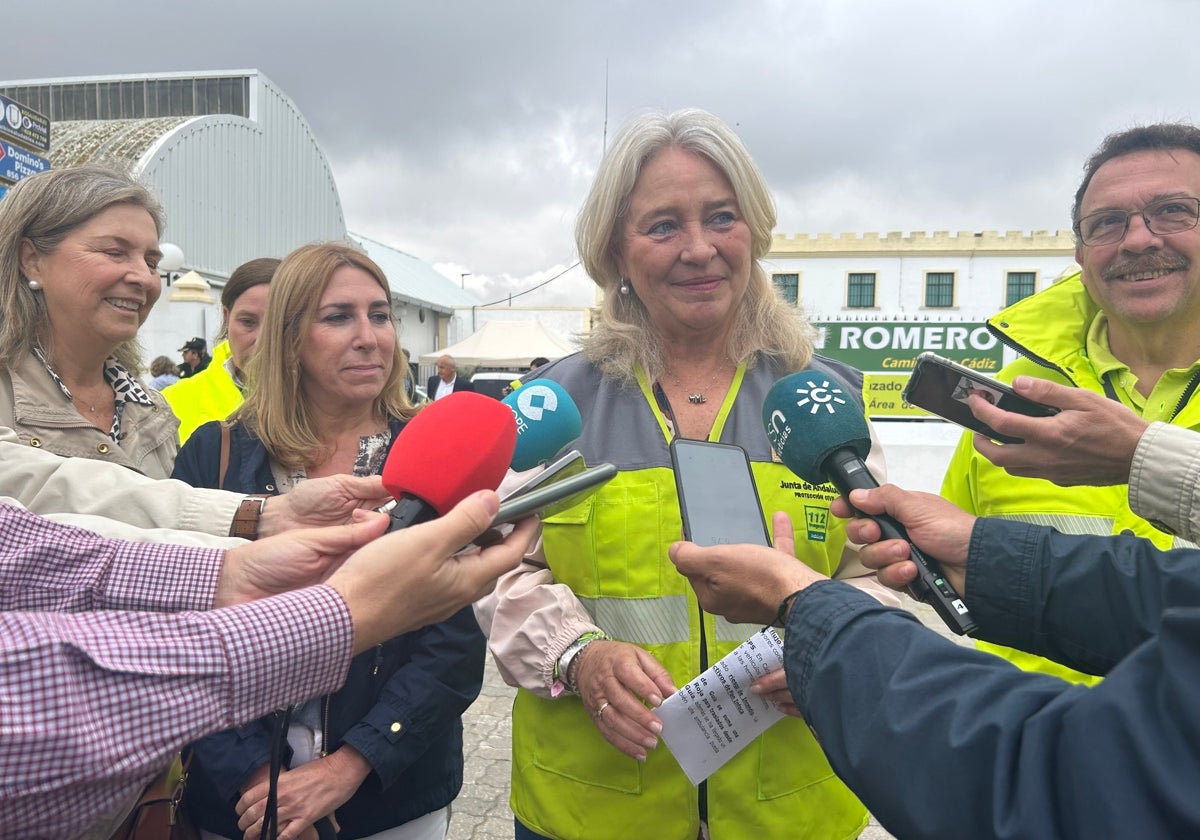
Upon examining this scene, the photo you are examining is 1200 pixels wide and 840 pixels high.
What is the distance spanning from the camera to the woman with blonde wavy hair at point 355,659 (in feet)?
6.02

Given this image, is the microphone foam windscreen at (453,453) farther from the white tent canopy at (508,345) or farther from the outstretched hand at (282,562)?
the white tent canopy at (508,345)

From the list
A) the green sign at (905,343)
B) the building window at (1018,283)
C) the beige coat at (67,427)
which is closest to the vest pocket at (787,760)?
the beige coat at (67,427)

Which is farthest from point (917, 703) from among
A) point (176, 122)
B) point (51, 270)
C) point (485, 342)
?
point (176, 122)

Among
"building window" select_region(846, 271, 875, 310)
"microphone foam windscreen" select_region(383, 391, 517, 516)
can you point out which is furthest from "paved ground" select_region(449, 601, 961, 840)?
"building window" select_region(846, 271, 875, 310)

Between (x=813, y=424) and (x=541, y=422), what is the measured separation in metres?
0.58

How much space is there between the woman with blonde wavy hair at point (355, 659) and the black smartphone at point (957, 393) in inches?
53.0

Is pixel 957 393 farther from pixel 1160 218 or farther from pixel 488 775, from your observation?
pixel 488 775

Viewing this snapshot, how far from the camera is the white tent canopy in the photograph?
1959 cm

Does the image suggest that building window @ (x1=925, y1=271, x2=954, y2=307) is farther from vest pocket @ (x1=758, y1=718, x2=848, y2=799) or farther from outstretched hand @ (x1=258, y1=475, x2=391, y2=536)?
outstretched hand @ (x1=258, y1=475, x2=391, y2=536)

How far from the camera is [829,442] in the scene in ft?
4.75

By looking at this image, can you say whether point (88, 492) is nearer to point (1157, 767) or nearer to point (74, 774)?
point (74, 774)

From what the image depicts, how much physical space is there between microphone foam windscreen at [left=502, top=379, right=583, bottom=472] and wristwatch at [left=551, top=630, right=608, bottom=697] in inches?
16.6

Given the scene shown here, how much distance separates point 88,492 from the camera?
1.86m

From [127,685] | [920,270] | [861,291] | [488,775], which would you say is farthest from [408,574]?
[920,270]
